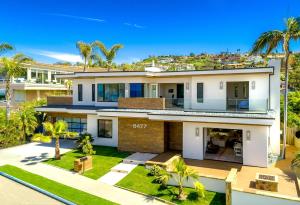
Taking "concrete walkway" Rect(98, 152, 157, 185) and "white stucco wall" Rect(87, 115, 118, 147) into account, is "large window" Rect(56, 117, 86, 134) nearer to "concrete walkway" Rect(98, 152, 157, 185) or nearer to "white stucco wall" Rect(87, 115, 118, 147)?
"white stucco wall" Rect(87, 115, 118, 147)

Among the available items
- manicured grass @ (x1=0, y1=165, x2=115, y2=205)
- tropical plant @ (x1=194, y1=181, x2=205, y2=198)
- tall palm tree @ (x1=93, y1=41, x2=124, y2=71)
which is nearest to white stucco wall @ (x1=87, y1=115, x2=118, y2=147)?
manicured grass @ (x1=0, y1=165, x2=115, y2=205)

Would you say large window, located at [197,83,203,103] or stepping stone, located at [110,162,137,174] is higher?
large window, located at [197,83,203,103]

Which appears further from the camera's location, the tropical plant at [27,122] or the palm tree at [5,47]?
A: the palm tree at [5,47]

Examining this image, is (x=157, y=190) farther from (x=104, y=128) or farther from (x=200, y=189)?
(x=104, y=128)

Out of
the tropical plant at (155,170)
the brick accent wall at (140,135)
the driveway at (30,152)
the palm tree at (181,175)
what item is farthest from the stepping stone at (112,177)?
the driveway at (30,152)

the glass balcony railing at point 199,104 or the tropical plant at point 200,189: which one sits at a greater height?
the glass balcony railing at point 199,104

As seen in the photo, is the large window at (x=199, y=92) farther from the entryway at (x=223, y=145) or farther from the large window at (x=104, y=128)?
the large window at (x=104, y=128)
